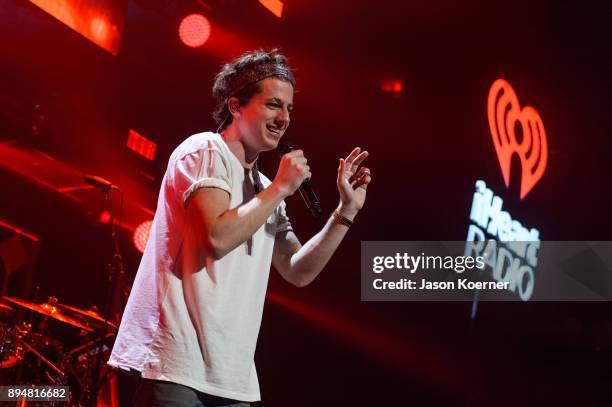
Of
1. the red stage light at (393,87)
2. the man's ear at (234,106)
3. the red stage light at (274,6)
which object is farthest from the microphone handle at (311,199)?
the red stage light at (393,87)

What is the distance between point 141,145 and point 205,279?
3315mm

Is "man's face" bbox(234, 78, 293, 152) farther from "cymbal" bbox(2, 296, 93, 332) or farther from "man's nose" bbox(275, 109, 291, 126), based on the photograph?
"cymbal" bbox(2, 296, 93, 332)

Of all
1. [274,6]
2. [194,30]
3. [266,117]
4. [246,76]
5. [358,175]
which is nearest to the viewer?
[266,117]

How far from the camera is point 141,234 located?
469 centimetres

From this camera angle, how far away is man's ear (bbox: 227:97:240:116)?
5.78 ft

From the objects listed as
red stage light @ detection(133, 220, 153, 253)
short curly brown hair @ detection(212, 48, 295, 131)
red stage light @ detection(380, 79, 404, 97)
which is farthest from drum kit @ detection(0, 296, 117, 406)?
red stage light @ detection(380, 79, 404, 97)

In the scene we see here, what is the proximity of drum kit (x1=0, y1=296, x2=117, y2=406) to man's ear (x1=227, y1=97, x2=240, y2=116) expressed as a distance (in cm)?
223

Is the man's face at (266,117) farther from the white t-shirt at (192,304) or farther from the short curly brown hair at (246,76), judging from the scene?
the white t-shirt at (192,304)

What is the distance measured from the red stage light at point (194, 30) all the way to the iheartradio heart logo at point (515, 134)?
3585 mm

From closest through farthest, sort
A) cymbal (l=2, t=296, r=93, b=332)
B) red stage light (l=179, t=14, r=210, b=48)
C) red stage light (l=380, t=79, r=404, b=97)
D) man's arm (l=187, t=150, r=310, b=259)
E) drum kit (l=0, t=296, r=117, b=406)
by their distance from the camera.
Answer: man's arm (l=187, t=150, r=310, b=259)
cymbal (l=2, t=296, r=93, b=332)
drum kit (l=0, t=296, r=117, b=406)
red stage light (l=179, t=14, r=210, b=48)
red stage light (l=380, t=79, r=404, b=97)

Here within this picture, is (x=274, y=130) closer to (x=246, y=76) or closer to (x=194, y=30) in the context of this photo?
(x=246, y=76)

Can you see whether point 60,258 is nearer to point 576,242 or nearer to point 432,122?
point 432,122

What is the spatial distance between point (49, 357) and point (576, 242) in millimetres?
6465

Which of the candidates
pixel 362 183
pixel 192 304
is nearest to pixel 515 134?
pixel 362 183
